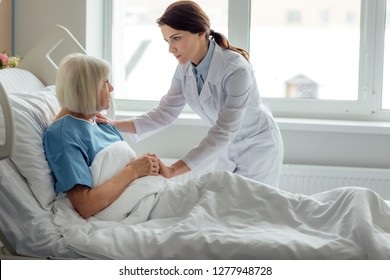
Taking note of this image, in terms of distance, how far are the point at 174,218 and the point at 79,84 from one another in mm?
532

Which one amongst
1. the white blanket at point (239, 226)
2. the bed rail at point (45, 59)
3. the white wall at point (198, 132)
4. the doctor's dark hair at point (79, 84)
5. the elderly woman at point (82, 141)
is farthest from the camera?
the white wall at point (198, 132)

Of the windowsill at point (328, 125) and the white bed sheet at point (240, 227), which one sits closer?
the white bed sheet at point (240, 227)

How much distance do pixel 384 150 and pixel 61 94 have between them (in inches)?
77.7

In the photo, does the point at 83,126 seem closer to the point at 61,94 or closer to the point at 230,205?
the point at 61,94

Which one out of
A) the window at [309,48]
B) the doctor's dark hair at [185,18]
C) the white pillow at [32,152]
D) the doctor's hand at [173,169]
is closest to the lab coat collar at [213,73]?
the doctor's dark hair at [185,18]

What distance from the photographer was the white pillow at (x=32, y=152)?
217cm

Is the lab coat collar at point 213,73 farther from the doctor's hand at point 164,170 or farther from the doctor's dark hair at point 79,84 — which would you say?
the doctor's dark hair at point 79,84

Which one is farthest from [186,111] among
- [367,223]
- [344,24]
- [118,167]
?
[367,223]

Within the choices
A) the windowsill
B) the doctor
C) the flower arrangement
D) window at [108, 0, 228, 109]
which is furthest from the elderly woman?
window at [108, 0, 228, 109]

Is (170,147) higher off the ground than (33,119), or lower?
lower

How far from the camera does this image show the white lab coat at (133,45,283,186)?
2684mm

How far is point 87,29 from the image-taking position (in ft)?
12.3
